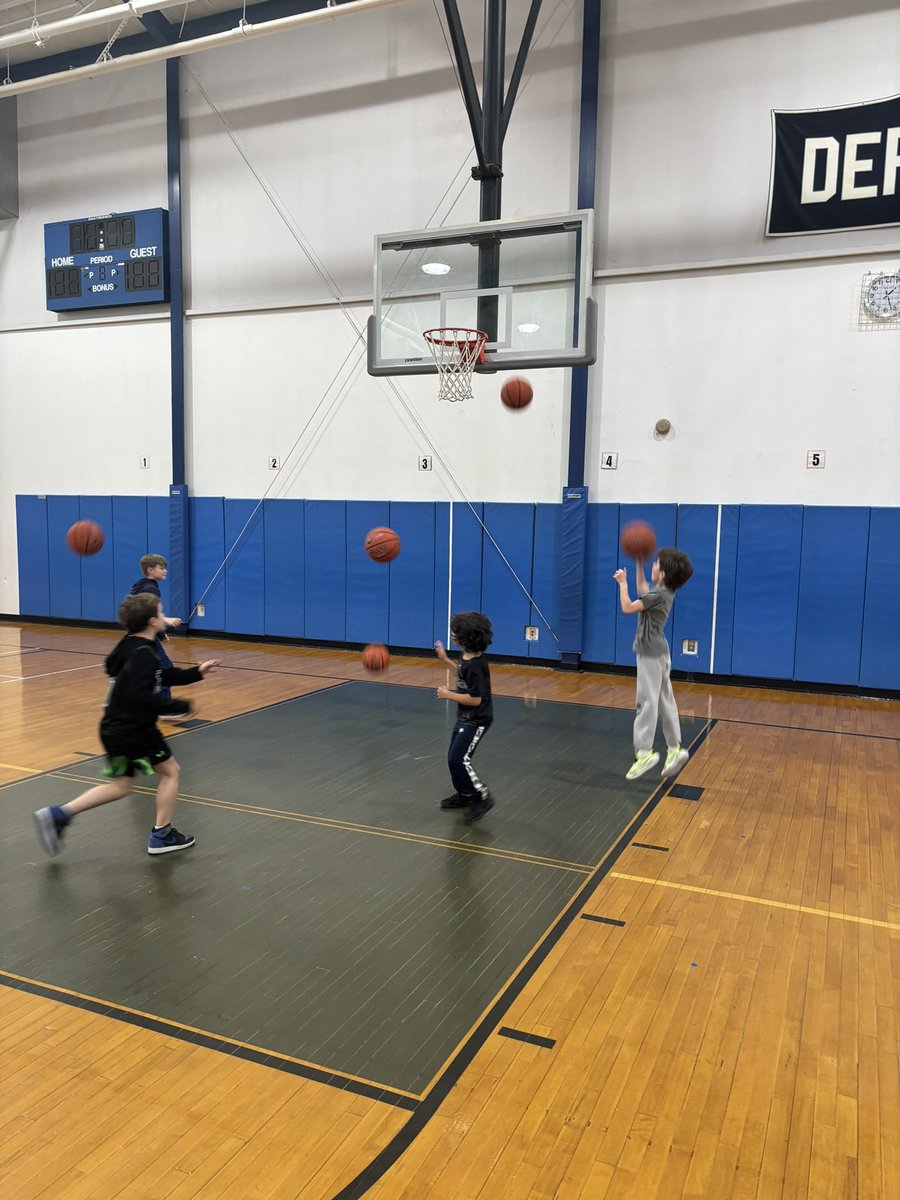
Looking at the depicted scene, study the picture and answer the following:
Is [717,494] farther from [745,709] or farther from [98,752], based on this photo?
[98,752]

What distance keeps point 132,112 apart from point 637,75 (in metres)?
7.40

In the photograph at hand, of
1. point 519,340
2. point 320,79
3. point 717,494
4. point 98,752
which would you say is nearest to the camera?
point 98,752

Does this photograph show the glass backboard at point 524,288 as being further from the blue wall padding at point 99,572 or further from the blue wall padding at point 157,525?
the blue wall padding at point 99,572

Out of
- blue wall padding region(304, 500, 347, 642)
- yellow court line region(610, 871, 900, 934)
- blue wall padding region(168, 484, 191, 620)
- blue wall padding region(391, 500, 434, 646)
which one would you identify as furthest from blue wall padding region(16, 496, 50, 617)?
yellow court line region(610, 871, 900, 934)

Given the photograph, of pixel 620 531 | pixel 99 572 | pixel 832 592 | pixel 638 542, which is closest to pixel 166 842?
pixel 638 542

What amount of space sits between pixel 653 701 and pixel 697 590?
4402mm

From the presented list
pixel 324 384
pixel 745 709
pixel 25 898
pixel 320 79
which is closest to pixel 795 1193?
pixel 25 898

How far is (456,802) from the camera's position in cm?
560

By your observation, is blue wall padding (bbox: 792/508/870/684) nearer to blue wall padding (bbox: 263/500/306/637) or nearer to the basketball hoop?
the basketball hoop

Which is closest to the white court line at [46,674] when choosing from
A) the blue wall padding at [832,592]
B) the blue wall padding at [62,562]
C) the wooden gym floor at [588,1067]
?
the blue wall padding at [62,562]

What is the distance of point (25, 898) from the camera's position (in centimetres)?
423

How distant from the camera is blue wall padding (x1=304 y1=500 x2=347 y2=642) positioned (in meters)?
11.8

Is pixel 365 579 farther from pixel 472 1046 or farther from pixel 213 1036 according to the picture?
pixel 472 1046

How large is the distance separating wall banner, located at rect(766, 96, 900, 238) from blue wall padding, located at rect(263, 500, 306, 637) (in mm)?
6861
